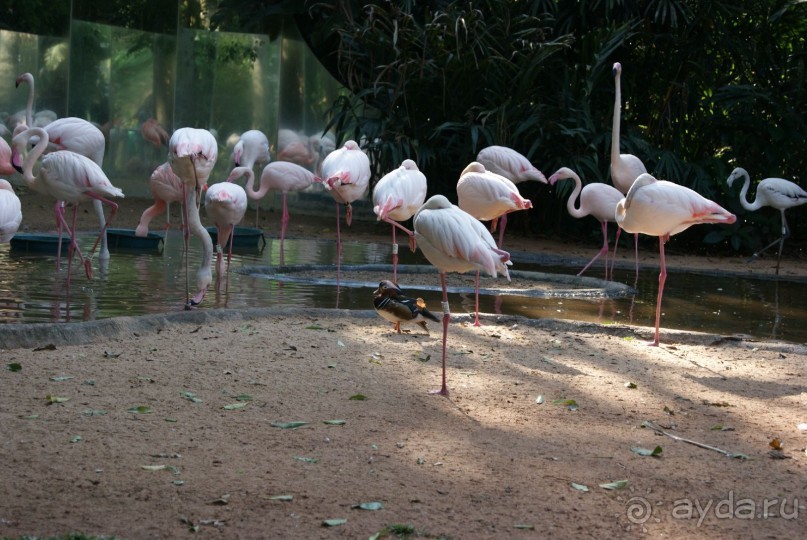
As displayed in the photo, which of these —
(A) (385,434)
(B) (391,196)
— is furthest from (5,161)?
(A) (385,434)

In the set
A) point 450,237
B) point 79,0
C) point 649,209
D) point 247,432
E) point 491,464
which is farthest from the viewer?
point 79,0

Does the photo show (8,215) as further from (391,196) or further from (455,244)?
(455,244)

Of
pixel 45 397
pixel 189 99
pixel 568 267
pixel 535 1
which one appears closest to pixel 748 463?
pixel 45 397

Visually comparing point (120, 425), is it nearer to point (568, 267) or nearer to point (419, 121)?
point (568, 267)

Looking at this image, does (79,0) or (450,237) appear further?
(79,0)

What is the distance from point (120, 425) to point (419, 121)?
10296 mm

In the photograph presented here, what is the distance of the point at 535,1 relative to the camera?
12.9 metres

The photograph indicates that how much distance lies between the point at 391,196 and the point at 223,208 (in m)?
1.63

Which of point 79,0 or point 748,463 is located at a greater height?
point 79,0

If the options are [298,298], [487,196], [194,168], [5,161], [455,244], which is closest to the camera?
[455,244]

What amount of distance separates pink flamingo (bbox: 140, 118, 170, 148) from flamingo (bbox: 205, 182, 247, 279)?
22.2ft

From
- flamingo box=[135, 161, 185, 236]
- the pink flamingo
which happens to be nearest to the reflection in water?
flamingo box=[135, 161, 185, 236]

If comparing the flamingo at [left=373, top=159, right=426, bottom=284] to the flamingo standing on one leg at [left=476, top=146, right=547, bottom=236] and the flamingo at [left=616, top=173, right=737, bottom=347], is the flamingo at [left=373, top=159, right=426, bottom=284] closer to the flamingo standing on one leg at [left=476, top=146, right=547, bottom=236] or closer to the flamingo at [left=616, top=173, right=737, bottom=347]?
the flamingo at [left=616, top=173, right=737, bottom=347]

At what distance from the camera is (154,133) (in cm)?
1451
